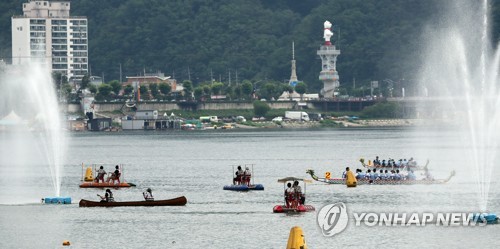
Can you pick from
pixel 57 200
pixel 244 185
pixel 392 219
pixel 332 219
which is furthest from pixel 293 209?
pixel 57 200

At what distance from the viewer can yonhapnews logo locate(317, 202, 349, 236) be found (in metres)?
90.1

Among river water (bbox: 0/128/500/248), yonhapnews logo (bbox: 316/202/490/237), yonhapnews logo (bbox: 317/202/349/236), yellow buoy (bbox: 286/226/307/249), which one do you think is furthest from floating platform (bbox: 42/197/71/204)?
yellow buoy (bbox: 286/226/307/249)

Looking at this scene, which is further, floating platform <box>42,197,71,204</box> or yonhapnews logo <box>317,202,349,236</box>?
floating platform <box>42,197,71,204</box>

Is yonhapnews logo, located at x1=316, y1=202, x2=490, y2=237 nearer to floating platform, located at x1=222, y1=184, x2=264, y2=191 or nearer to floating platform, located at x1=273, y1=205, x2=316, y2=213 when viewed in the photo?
floating platform, located at x1=273, y1=205, x2=316, y2=213

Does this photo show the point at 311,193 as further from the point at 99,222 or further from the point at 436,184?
the point at 99,222

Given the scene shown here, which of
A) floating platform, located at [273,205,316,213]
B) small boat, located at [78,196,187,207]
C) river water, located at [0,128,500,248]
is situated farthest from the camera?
small boat, located at [78,196,187,207]

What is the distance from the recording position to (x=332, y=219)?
93.9 metres

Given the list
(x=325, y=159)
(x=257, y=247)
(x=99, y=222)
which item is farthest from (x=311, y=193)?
(x=325, y=159)

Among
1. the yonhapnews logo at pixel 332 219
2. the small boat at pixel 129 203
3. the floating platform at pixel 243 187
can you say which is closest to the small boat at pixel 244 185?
the floating platform at pixel 243 187

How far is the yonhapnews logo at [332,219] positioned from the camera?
9012 cm

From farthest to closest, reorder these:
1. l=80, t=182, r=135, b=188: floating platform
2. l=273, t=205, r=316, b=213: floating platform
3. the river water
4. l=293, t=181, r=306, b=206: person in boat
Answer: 1. l=80, t=182, r=135, b=188: floating platform
2. l=273, t=205, r=316, b=213: floating platform
3. l=293, t=181, r=306, b=206: person in boat
4. the river water

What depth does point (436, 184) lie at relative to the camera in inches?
4855

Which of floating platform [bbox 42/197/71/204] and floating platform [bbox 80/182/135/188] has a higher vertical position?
floating platform [bbox 80/182/135/188]

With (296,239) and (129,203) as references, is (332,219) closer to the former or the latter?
(129,203)
